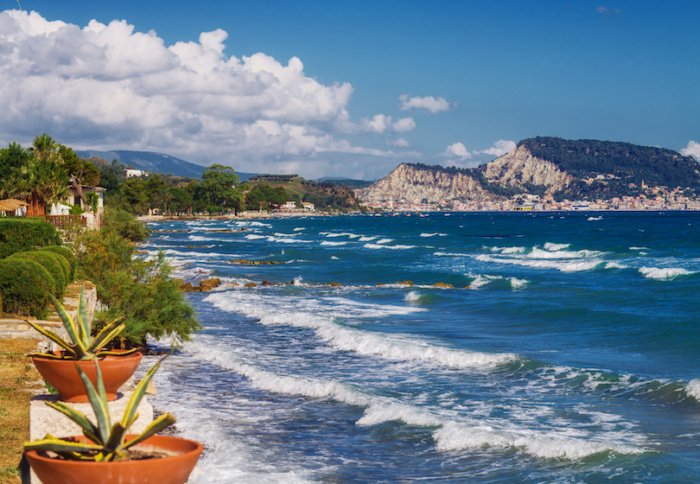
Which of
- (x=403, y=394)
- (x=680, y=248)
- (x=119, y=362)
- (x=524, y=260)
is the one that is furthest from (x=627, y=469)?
(x=680, y=248)

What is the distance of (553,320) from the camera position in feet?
107

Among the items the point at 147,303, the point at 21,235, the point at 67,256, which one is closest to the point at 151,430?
the point at 147,303

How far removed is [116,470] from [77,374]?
1.83m

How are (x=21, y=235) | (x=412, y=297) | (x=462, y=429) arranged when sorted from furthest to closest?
(x=412, y=297) < (x=21, y=235) < (x=462, y=429)

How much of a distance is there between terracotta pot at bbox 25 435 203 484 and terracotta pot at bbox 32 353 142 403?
1.32 meters

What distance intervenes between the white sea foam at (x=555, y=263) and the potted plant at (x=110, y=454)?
53541 mm

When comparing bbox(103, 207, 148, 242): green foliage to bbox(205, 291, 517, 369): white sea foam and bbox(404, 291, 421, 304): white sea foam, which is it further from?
bbox(404, 291, 421, 304): white sea foam

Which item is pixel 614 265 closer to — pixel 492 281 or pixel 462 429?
pixel 492 281

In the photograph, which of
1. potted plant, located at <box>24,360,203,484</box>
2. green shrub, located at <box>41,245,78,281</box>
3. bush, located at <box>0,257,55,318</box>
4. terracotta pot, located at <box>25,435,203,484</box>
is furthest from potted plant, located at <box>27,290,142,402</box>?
green shrub, located at <box>41,245,78,281</box>

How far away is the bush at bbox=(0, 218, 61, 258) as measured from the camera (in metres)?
28.5

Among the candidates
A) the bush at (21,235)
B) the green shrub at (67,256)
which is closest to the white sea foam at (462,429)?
the green shrub at (67,256)

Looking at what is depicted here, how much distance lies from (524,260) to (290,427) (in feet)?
176

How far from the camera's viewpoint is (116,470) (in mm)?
5422

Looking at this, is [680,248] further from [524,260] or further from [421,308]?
[421,308]
